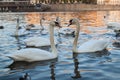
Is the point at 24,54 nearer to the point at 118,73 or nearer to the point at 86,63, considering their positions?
the point at 86,63

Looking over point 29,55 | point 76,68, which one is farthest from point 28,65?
point 76,68

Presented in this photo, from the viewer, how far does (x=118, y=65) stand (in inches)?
512

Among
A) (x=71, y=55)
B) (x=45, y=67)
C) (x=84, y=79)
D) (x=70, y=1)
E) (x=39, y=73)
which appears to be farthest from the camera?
(x=70, y=1)

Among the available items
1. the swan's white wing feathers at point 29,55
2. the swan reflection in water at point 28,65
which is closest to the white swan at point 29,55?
the swan's white wing feathers at point 29,55

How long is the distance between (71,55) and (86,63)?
73.0 inches

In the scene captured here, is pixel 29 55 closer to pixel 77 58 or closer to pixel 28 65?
pixel 28 65

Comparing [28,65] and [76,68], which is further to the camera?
[28,65]

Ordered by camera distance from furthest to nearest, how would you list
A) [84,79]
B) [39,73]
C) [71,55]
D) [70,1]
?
[70,1] < [71,55] < [39,73] < [84,79]

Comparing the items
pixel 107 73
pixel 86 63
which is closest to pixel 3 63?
pixel 86 63

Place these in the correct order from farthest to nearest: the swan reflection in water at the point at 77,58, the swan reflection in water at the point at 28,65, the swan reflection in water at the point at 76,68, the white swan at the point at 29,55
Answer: the white swan at the point at 29,55 → the swan reflection in water at the point at 28,65 → the swan reflection in water at the point at 77,58 → the swan reflection in water at the point at 76,68

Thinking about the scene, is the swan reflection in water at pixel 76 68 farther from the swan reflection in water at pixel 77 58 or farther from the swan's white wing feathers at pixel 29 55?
the swan's white wing feathers at pixel 29 55

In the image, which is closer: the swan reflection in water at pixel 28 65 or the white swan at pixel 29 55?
the swan reflection in water at pixel 28 65

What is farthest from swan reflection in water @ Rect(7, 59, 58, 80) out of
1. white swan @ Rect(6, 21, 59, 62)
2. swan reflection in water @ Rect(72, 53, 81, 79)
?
swan reflection in water @ Rect(72, 53, 81, 79)

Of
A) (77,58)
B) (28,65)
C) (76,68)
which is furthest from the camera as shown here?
(77,58)
